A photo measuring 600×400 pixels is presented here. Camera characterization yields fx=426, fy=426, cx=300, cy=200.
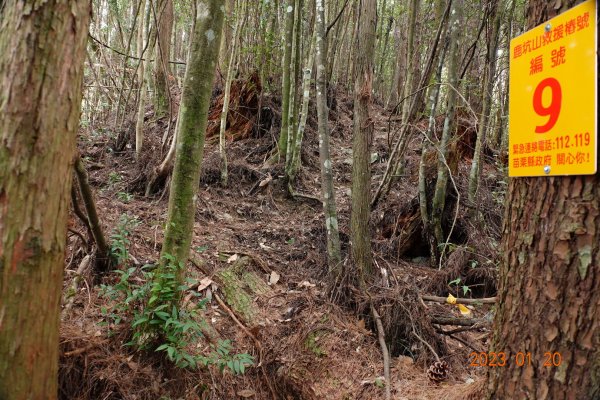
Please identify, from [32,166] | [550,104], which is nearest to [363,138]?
Result: [550,104]

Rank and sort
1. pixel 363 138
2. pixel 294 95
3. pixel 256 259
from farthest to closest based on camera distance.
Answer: pixel 294 95
pixel 256 259
pixel 363 138

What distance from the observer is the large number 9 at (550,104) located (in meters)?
1.57

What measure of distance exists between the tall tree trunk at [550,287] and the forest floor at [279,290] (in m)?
0.63

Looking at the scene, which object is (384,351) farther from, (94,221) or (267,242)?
(94,221)

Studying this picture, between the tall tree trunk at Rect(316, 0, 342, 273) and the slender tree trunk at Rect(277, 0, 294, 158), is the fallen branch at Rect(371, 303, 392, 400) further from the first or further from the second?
the slender tree trunk at Rect(277, 0, 294, 158)

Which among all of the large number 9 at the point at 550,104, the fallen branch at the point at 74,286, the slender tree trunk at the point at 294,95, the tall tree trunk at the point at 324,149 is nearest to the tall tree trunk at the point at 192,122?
the fallen branch at the point at 74,286

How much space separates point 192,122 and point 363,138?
2.05 m

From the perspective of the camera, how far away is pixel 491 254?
5.41 meters

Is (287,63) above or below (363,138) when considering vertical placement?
above

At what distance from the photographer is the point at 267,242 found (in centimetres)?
559

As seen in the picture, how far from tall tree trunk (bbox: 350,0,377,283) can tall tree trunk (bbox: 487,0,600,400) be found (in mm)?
2615

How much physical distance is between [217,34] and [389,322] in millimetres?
2956

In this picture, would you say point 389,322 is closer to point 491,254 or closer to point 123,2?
point 491,254
